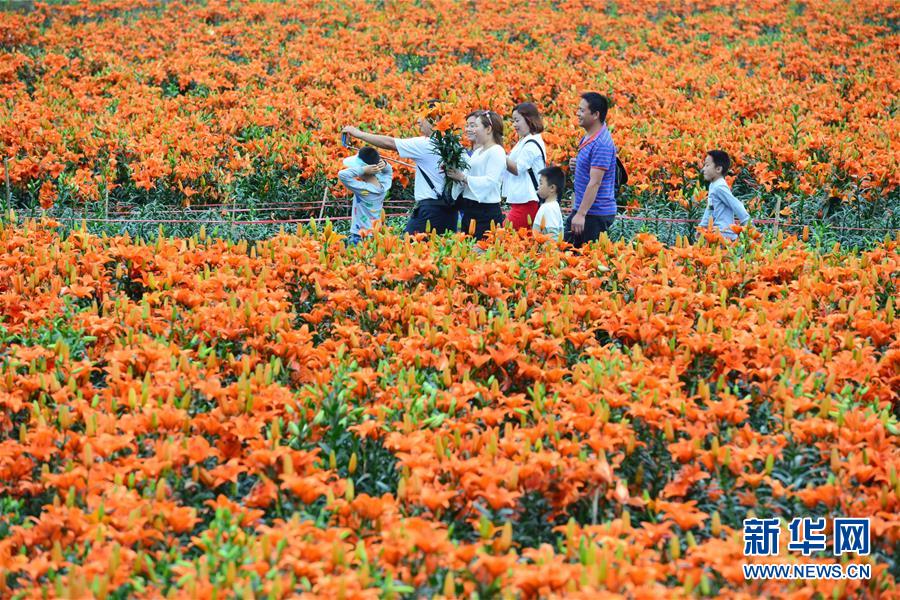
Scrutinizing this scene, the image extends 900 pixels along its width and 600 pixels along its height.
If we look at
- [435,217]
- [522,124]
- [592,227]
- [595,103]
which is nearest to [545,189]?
[592,227]

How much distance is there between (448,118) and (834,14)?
10298mm

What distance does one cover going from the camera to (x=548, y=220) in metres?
6.05

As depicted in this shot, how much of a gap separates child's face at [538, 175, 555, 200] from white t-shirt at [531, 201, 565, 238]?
0.36 feet

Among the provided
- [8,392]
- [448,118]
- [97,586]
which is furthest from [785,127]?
[97,586]

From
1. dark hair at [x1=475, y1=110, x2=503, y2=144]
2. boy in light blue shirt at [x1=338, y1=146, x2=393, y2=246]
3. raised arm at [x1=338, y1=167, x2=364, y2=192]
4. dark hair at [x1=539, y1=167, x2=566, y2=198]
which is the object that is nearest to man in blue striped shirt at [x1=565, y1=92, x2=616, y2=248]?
dark hair at [x1=539, y1=167, x2=566, y2=198]

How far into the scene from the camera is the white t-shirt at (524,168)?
20.4 feet

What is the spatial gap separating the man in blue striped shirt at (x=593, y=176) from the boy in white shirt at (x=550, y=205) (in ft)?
0.33

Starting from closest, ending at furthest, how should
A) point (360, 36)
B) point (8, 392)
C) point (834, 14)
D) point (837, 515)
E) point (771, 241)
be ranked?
1. point (837, 515)
2. point (8, 392)
3. point (771, 241)
4. point (360, 36)
5. point (834, 14)

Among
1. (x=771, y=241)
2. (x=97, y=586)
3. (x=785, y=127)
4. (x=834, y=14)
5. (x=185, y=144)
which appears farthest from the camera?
(x=834, y=14)

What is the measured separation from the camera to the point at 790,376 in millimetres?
3631

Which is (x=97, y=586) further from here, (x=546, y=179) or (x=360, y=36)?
(x=360, y=36)

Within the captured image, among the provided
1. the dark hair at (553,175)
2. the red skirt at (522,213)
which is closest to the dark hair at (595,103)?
Answer: the dark hair at (553,175)

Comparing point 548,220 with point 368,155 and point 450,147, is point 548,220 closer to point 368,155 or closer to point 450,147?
point 450,147

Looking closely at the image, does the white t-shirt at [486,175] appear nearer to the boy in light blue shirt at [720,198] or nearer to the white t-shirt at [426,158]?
the white t-shirt at [426,158]
